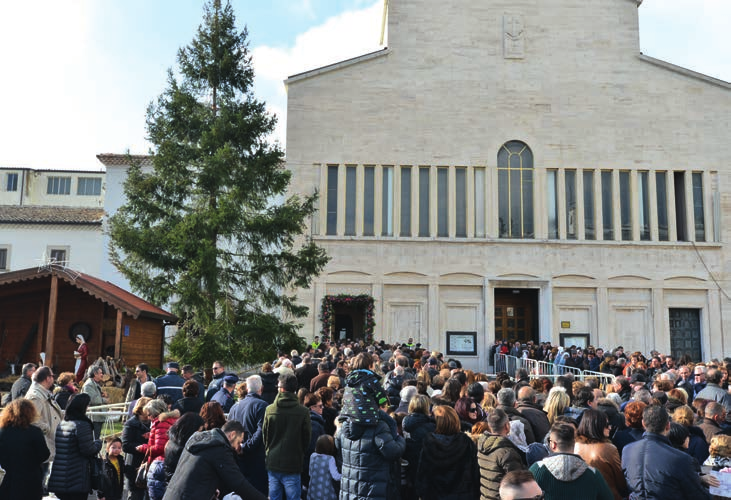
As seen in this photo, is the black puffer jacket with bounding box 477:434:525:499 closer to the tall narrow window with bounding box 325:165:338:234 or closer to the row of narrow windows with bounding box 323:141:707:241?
the row of narrow windows with bounding box 323:141:707:241

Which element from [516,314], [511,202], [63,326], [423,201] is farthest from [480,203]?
[63,326]

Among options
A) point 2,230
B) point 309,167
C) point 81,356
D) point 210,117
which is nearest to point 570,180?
point 309,167

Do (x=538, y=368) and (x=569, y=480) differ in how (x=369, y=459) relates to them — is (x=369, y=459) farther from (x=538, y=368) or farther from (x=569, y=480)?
(x=538, y=368)

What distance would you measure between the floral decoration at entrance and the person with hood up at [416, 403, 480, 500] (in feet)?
74.7

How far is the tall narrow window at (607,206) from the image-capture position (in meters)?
30.8

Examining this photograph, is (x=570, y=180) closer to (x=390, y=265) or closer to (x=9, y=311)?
(x=390, y=265)

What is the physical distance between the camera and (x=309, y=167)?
100 feet

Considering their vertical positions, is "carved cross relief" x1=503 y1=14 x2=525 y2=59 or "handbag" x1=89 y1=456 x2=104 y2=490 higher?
"carved cross relief" x1=503 y1=14 x2=525 y2=59

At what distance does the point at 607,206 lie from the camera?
31.0m

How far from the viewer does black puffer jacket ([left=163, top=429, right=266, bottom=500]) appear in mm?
4938

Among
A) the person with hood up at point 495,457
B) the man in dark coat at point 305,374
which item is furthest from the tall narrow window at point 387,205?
the person with hood up at point 495,457

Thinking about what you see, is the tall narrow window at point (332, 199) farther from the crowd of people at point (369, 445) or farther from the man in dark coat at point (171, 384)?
the crowd of people at point (369, 445)

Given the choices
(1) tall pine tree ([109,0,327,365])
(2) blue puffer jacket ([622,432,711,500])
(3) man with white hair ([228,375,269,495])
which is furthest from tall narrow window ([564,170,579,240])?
(2) blue puffer jacket ([622,432,711,500])

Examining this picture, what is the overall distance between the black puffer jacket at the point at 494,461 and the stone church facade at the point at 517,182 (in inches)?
933
